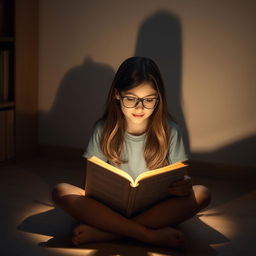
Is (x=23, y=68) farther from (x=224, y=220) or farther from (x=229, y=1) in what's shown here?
(x=224, y=220)

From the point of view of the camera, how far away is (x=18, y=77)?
2.59 meters

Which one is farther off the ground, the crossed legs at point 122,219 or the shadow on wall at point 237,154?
the shadow on wall at point 237,154

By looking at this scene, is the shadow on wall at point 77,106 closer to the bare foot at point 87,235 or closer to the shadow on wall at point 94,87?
the shadow on wall at point 94,87

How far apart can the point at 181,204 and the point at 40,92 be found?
4.73ft

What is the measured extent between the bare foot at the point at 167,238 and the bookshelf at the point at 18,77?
1.27m

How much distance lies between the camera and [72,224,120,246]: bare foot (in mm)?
1510

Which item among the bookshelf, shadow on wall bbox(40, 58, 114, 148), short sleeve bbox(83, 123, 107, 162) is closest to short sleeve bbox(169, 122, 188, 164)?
short sleeve bbox(83, 123, 107, 162)

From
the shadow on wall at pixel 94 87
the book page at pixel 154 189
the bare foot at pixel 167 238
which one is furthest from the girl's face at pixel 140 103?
the shadow on wall at pixel 94 87

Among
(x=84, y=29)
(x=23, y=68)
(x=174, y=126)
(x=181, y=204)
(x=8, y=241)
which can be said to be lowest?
(x=8, y=241)

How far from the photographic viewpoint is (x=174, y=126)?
168cm

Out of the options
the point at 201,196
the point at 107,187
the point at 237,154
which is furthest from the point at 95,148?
the point at 237,154

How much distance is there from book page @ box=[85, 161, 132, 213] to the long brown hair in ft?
0.57

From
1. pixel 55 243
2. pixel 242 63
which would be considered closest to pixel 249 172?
pixel 242 63

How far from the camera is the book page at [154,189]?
143 cm
